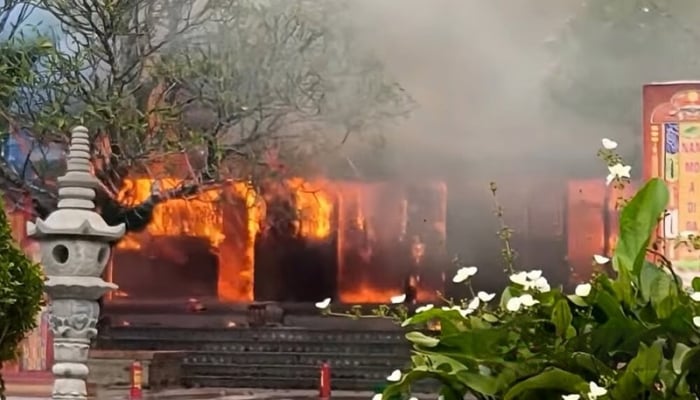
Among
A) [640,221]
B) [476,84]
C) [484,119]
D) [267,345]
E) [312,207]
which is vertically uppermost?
[476,84]

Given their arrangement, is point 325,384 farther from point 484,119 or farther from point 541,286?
point 541,286

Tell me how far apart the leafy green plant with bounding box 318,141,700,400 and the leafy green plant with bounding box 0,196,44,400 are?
1317 millimetres

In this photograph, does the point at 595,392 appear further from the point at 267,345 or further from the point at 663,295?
the point at 267,345

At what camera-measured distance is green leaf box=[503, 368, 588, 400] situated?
4.85 ft

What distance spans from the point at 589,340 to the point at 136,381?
1020 centimetres

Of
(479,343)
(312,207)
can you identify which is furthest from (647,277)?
(312,207)

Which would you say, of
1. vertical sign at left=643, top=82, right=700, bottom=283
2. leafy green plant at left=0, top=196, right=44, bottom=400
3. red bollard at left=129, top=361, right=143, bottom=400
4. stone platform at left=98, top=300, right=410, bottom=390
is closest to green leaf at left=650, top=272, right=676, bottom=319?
leafy green plant at left=0, top=196, right=44, bottom=400

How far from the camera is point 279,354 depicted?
41.2 feet

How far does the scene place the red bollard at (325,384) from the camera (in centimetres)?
1139

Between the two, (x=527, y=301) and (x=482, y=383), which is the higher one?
(x=527, y=301)

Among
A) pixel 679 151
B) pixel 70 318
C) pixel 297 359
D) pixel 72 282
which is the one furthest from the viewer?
pixel 297 359

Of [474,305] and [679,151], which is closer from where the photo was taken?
[474,305]

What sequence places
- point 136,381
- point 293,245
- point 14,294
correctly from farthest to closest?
point 293,245 → point 136,381 → point 14,294

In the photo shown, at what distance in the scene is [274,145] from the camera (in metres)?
12.6
